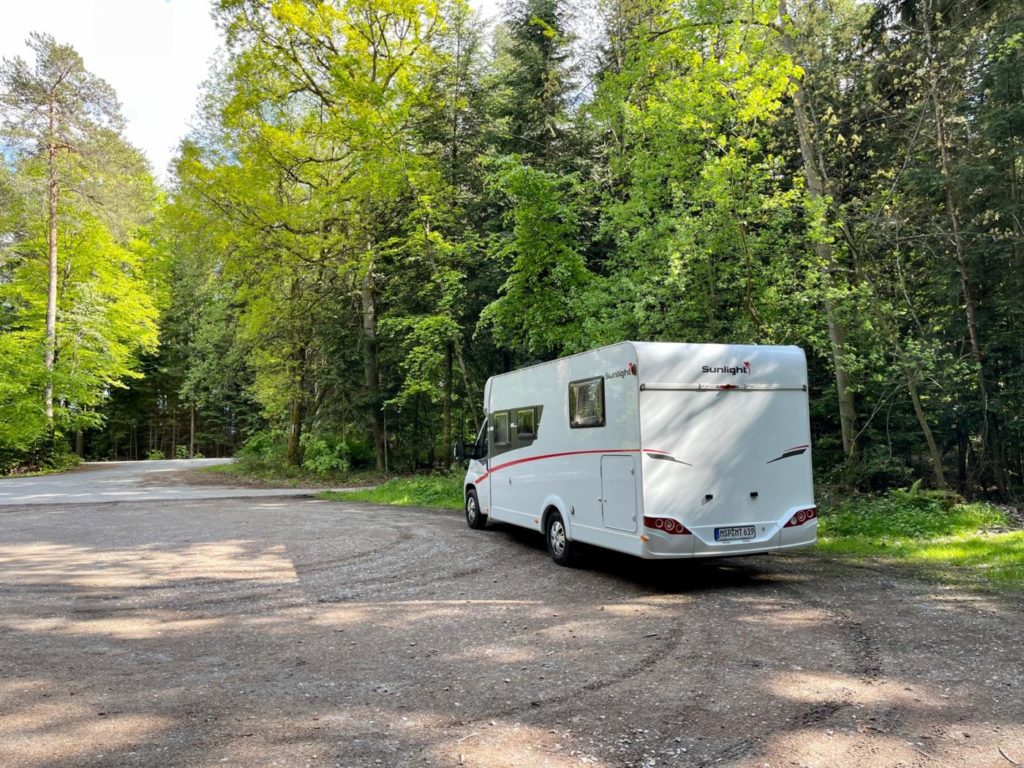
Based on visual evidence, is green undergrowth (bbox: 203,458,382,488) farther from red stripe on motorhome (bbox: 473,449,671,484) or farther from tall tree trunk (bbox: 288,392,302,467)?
red stripe on motorhome (bbox: 473,449,671,484)

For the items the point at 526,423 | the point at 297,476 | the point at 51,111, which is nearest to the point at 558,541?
the point at 526,423

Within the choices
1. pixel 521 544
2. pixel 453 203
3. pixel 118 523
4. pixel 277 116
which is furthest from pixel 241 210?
pixel 521 544

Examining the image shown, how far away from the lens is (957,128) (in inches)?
551

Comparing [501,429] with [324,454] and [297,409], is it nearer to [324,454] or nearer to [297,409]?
[324,454]

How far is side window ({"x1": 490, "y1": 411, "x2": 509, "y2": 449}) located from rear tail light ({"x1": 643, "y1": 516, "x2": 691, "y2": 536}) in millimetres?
3789

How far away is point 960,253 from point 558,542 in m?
10.1

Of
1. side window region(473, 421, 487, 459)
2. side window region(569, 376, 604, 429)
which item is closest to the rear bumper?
side window region(569, 376, 604, 429)

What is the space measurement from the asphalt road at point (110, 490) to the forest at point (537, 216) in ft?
9.99

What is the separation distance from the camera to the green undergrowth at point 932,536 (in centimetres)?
787

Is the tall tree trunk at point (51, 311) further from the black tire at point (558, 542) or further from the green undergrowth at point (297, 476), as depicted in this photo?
the black tire at point (558, 542)

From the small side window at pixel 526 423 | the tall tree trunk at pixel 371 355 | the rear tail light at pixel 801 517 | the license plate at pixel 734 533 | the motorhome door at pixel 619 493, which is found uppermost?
the tall tree trunk at pixel 371 355

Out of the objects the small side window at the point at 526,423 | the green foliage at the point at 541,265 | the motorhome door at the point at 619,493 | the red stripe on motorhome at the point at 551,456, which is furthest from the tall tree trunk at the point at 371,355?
the motorhome door at the point at 619,493

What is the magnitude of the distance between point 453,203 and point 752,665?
681 inches

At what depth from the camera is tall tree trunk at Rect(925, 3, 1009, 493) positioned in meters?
13.0
